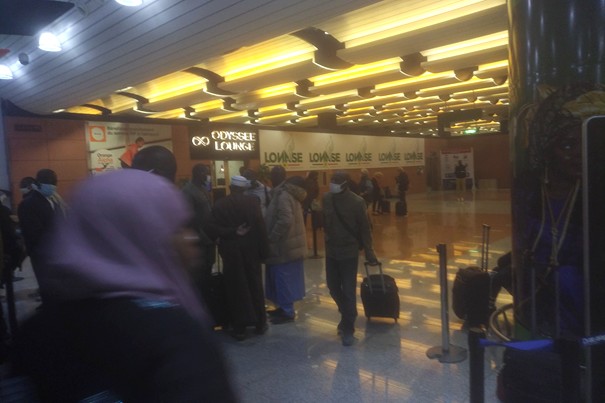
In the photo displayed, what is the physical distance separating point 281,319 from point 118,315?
15.1 ft

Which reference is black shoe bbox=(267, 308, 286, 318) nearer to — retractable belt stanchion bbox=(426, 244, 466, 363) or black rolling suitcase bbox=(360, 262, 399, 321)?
black rolling suitcase bbox=(360, 262, 399, 321)

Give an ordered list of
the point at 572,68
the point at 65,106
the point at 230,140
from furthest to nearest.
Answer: the point at 230,140, the point at 65,106, the point at 572,68

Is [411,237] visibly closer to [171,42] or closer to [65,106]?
[171,42]

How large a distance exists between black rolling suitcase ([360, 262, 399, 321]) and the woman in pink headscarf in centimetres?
416

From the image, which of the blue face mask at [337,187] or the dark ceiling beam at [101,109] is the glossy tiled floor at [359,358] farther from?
the dark ceiling beam at [101,109]

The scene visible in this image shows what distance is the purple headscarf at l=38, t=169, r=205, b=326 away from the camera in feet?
2.85

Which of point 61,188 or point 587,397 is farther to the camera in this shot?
point 61,188

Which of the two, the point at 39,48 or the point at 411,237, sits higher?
the point at 39,48

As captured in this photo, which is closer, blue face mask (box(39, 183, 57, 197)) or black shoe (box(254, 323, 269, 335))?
black shoe (box(254, 323, 269, 335))

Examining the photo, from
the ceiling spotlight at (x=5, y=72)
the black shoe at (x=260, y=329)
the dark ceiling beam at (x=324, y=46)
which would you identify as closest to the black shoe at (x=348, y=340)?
the black shoe at (x=260, y=329)

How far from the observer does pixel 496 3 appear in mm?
5801

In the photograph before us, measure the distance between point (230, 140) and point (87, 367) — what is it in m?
13.4

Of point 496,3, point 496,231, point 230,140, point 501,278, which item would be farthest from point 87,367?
point 230,140

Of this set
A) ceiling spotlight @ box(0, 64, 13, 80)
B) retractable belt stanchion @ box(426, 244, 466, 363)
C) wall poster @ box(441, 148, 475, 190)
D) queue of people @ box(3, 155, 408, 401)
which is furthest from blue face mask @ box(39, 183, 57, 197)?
wall poster @ box(441, 148, 475, 190)
